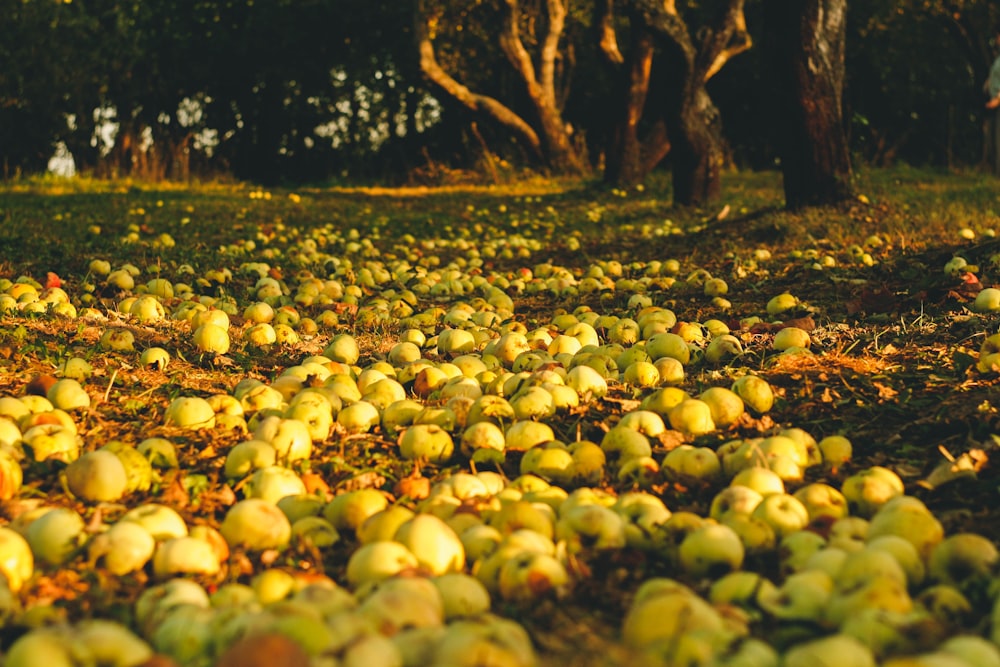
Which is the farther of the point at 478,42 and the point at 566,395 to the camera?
the point at 478,42

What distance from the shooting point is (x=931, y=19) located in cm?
2156

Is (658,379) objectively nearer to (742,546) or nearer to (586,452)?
(586,452)

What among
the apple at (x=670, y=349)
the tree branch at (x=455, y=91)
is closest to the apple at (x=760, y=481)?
the apple at (x=670, y=349)

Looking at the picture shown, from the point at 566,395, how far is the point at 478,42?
21.3 meters

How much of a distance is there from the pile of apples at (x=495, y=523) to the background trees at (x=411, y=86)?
1076cm

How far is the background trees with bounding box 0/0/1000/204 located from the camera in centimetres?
1822

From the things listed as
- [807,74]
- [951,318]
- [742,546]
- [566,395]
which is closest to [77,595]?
[742,546]

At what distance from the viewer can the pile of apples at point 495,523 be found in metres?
1.71

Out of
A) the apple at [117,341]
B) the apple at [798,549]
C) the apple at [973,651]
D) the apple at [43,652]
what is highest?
the apple at [117,341]

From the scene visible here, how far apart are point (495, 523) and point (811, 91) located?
7.66 meters

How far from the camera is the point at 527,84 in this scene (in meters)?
18.6

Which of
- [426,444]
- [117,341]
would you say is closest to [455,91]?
[117,341]

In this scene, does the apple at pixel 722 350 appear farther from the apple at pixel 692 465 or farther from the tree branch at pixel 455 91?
Answer: the tree branch at pixel 455 91

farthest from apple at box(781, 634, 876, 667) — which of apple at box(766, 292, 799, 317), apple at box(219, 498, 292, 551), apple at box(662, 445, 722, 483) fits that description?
apple at box(766, 292, 799, 317)
